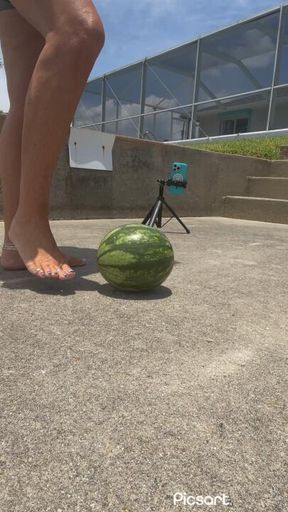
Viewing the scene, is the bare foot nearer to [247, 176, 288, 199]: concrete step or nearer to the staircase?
the staircase

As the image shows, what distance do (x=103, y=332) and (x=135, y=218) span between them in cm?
504

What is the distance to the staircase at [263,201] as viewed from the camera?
301 inches

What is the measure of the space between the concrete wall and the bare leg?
3.28 m

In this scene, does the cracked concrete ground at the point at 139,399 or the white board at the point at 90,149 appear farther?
the white board at the point at 90,149

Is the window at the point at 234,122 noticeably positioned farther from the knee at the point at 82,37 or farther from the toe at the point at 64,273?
the toe at the point at 64,273

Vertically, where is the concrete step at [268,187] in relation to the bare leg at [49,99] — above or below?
below

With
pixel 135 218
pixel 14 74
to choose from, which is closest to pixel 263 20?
pixel 135 218

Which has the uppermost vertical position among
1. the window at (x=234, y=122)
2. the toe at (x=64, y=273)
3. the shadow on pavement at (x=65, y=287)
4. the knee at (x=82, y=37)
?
the window at (x=234, y=122)

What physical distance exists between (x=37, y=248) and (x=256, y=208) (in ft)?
20.6

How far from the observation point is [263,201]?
7.82 m

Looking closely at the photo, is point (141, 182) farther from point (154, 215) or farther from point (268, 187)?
point (268, 187)

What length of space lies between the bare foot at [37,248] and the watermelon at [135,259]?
22cm

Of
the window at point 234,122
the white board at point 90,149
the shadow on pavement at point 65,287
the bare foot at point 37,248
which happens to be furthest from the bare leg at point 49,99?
the window at point 234,122

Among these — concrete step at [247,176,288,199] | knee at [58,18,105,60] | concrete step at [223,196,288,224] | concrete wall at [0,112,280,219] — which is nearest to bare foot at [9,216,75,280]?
knee at [58,18,105,60]
